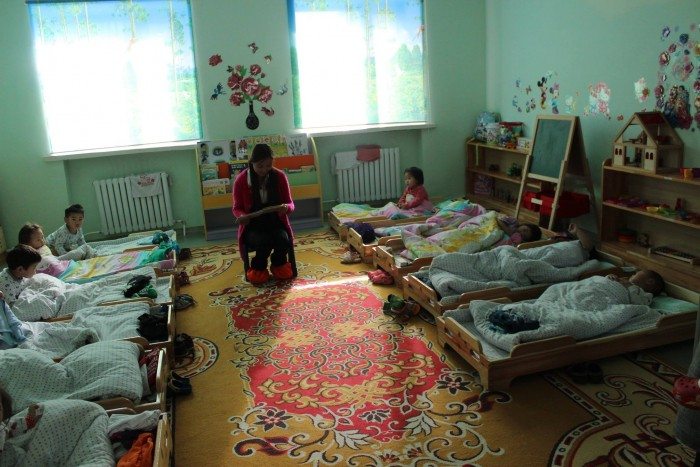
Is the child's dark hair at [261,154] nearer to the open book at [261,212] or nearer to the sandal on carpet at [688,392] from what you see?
the open book at [261,212]

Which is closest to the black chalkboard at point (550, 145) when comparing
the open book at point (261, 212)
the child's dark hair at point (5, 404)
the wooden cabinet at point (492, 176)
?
the wooden cabinet at point (492, 176)

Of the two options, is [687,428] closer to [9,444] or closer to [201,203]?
[9,444]

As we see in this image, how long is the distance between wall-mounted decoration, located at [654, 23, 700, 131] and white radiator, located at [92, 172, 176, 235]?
4.63 m

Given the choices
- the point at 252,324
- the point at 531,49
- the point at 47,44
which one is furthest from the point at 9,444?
the point at 531,49

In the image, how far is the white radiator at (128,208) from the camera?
599 centimetres

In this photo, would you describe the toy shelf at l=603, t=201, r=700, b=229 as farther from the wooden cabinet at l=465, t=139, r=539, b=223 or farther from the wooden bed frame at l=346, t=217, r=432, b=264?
the wooden bed frame at l=346, t=217, r=432, b=264

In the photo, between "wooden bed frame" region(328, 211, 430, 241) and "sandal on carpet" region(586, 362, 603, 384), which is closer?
"sandal on carpet" region(586, 362, 603, 384)

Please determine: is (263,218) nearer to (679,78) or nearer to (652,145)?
(652,145)

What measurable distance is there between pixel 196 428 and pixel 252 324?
1164 millimetres

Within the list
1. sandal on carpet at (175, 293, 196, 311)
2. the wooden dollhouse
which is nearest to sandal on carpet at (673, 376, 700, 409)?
the wooden dollhouse

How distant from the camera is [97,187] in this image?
5.94 m

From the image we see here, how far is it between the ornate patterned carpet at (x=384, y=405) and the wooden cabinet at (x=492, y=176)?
2.95 meters

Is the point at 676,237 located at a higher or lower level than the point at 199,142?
lower

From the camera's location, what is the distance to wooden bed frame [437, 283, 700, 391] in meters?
2.69
